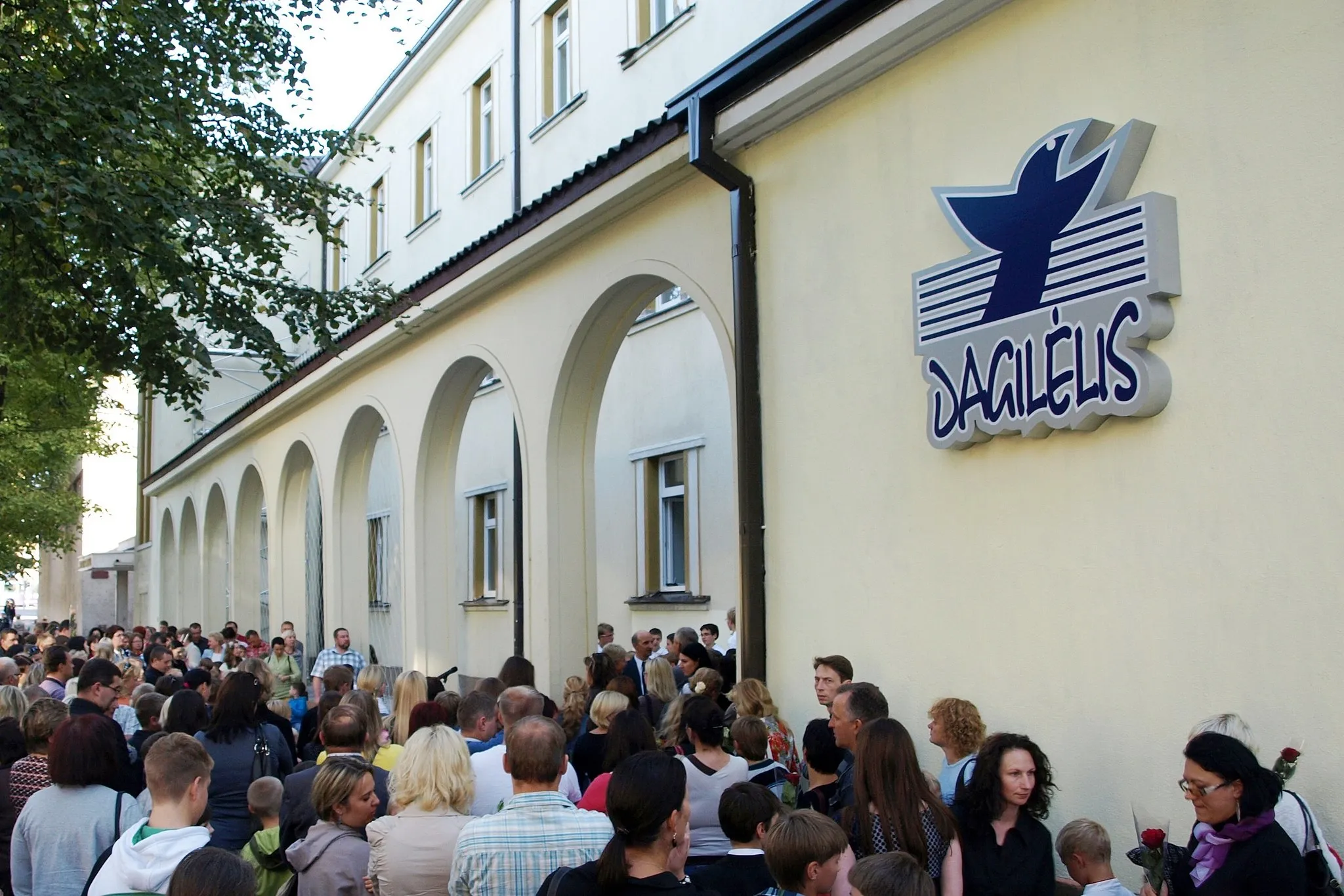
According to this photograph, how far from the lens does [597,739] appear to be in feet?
22.4

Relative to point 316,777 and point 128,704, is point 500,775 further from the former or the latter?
point 128,704

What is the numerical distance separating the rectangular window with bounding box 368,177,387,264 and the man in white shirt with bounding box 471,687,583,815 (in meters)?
17.7

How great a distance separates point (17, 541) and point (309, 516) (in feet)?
48.2

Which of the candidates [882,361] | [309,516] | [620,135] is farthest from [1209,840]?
[309,516]

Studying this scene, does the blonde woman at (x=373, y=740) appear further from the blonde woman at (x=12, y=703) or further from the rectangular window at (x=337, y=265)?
the rectangular window at (x=337, y=265)

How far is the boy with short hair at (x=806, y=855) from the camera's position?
387 cm

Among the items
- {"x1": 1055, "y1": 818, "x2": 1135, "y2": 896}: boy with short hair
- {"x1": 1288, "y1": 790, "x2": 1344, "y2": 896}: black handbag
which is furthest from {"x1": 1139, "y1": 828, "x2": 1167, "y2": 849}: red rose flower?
{"x1": 1055, "y1": 818, "x2": 1135, "y2": 896}: boy with short hair

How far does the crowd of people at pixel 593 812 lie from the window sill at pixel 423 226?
47.3 feet

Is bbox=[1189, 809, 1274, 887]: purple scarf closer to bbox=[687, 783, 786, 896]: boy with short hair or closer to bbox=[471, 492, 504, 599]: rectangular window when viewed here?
bbox=[687, 783, 786, 896]: boy with short hair

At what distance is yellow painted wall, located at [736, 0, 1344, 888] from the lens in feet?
16.9

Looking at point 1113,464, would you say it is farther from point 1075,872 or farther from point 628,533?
point 628,533

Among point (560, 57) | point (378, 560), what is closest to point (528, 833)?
point (560, 57)

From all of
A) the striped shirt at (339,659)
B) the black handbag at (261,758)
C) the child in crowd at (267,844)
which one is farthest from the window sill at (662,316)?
the child in crowd at (267,844)

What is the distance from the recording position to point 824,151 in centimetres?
813
